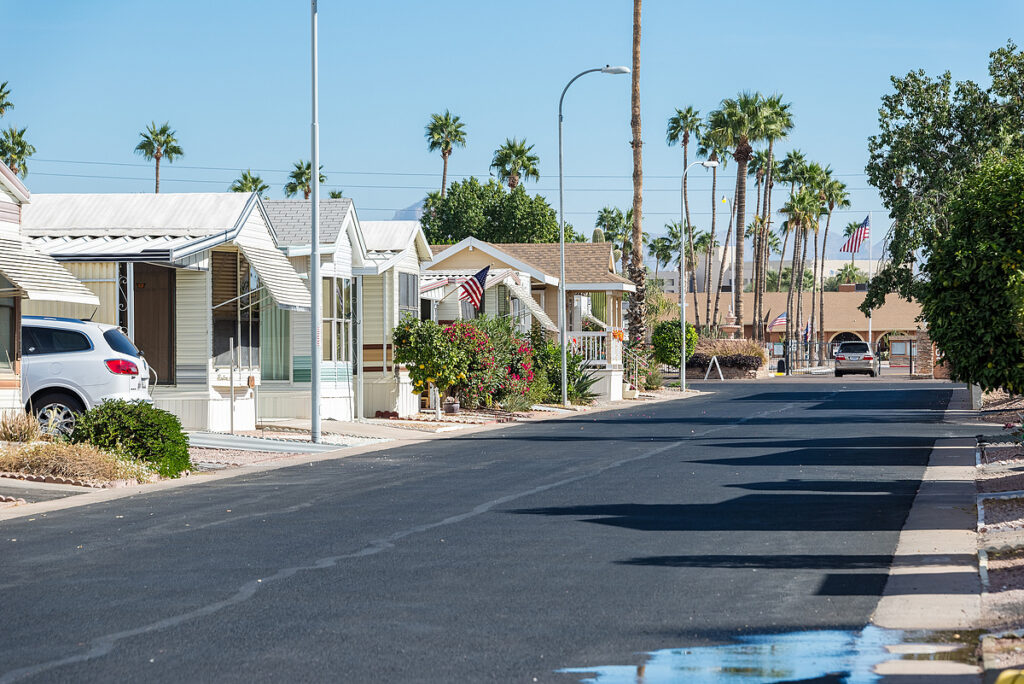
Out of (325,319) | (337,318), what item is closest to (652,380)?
(337,318)

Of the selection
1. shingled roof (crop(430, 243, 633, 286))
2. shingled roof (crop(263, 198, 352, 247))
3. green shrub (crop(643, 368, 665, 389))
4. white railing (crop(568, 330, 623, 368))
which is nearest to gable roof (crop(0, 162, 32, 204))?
shingled roof (crop(263, 198, 352, 247))

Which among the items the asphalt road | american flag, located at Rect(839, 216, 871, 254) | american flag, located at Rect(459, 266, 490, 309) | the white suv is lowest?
the asphalt road

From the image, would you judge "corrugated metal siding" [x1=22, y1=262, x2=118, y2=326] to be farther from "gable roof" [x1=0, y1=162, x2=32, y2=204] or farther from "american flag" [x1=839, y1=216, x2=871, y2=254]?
"american flag" [x1=839, y1=216, x2=871, y2=254]

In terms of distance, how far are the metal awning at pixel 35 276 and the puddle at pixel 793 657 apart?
14.8m

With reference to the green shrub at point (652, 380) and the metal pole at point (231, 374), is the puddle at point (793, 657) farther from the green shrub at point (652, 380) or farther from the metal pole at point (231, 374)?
the green shrub at point (652, 380)

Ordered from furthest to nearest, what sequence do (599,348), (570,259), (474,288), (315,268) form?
1. (570,259)
2. (599,348)
3. (474,288)
4. (315,268)

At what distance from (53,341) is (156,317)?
4346mm

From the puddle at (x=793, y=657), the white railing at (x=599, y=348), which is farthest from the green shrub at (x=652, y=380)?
the puddle at (x=793, y=657)

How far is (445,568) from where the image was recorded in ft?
33.4

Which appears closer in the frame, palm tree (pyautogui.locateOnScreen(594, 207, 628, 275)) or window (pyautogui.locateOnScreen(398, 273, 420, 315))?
window (pyautogui.locateOnScreen(398, 273, 420, 315))

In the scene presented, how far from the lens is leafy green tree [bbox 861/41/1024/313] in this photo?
3838cm

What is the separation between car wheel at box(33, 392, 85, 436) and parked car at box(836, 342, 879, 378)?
52716 millimetres

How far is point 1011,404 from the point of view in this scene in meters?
34.2

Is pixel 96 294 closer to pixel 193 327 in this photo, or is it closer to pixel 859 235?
pixel 193 327
